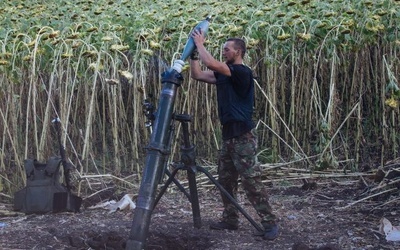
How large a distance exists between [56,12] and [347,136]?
403 cm

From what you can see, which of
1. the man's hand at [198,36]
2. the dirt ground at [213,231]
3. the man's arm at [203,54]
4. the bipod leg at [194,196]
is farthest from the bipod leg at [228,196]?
the man's hand at [198,36]

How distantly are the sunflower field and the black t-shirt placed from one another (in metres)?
1.53

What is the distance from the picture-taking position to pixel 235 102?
6289 millimetres

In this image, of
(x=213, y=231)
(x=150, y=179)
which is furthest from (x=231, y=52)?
(x=213, y=231)

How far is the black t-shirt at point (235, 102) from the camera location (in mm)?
6236

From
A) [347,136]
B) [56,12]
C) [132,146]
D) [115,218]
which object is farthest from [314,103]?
[56,12]

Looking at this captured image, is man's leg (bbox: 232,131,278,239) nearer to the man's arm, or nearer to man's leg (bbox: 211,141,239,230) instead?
man's leg (bbox: 211,141,239,230)

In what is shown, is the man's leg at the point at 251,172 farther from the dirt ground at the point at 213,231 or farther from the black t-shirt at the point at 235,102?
the dirt ground at the point at 213,231

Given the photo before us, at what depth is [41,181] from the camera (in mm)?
7188

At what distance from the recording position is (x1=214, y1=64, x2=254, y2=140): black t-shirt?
6.24 meters

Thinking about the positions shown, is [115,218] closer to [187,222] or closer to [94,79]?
[187,222]

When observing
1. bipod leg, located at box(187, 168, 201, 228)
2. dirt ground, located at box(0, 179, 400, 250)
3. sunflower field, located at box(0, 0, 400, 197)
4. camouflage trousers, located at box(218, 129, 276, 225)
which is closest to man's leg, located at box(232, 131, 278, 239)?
camouflage trousers, located at box(218, 129, 276, 225)

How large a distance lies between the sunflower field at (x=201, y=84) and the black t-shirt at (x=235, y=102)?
1532 mm

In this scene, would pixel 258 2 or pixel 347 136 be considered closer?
pixel 347 136
